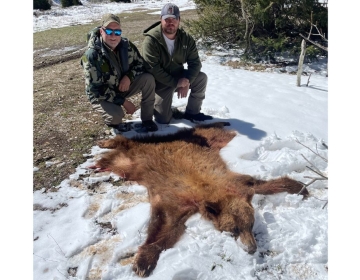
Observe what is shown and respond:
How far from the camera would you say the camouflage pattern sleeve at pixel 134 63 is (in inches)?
159

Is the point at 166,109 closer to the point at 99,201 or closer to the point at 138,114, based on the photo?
the point at 138,114

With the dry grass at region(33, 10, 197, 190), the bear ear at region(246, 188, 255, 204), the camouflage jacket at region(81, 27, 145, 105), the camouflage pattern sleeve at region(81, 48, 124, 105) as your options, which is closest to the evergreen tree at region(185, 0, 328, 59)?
the dry grass at region(33, 10, 197, 190)

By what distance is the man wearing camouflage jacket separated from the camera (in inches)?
147

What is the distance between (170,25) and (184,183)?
207 cm

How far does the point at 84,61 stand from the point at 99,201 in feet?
5.89

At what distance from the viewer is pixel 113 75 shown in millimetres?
3951

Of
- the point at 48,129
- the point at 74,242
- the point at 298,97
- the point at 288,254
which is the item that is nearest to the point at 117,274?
the point at 74,242

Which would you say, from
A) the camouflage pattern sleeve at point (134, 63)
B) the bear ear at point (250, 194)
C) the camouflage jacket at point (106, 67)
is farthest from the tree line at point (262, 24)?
the bear ear at point (250, 194)

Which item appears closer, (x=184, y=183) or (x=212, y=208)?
(x=212, y=208)

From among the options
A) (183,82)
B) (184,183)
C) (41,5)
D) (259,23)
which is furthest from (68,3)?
(184,183)

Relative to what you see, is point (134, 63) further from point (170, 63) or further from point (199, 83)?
point (199, 83)

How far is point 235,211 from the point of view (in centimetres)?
267

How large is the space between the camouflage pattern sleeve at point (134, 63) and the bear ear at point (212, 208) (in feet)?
6.94

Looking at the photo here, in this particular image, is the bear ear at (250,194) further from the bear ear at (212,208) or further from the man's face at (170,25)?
the man's face at (170,25)
